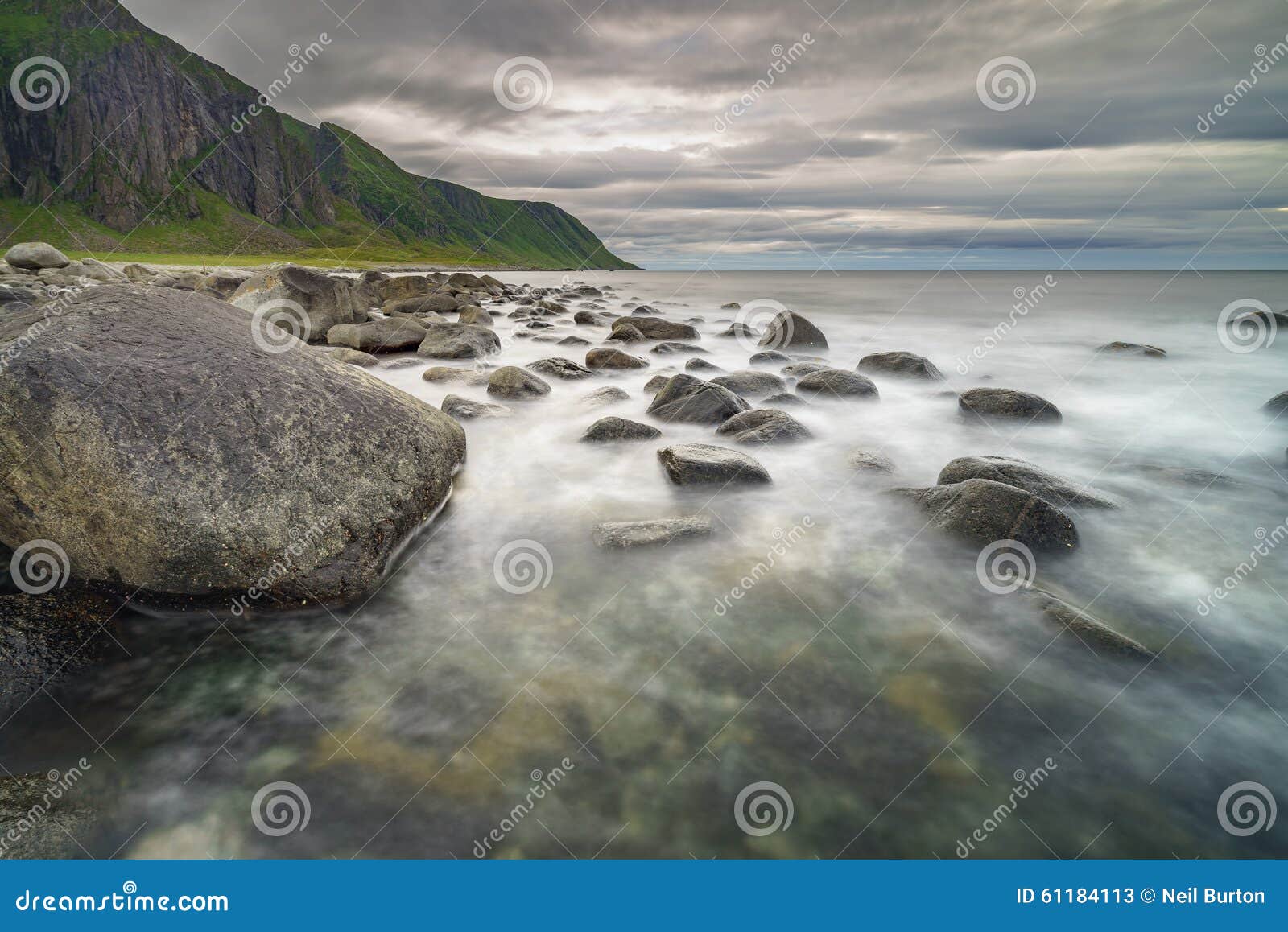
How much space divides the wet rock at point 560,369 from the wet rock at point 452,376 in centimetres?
110

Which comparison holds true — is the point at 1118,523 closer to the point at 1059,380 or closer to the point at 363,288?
the point at 1059,380

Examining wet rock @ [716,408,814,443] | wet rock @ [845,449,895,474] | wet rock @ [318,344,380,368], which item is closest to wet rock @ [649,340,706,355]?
wet rock @ [318,344,380,368]

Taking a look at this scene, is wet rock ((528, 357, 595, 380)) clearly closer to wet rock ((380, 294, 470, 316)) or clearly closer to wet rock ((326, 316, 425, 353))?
wet rock ((326, 316, 425, 353))

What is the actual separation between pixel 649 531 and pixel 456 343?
10573 mm

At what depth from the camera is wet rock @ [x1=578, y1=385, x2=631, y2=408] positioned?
402 inches

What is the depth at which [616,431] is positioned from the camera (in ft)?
27.0

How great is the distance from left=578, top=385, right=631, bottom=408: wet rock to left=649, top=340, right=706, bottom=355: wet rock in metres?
5.68

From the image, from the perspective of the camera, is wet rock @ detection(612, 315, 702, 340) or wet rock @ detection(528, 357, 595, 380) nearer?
wet rock @ detection(528, 357, 595, 380)

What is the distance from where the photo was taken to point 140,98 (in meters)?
112

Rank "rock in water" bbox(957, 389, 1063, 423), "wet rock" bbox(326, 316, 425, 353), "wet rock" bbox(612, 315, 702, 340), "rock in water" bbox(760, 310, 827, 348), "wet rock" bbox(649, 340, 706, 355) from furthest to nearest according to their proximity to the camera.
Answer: "wet rock" bbox(612, 315, 702, 340) → "rock in water" bbox(760, 310, 827, 348) → "wet rock" bbox(649, 340, 706, 355) → "wet rock" bbox(326, 316, 425, 353) → "rock in water" bbox(957, 389, 1063, 423)

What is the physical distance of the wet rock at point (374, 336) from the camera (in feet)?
47.2

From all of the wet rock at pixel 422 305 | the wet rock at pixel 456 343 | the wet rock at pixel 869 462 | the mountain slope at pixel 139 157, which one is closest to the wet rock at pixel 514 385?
the wet rock at pixel 456 343

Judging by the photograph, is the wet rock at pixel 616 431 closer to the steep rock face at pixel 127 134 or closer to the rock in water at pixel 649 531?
the rock in water at pixel 649 531

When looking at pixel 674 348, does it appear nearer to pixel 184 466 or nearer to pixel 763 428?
pixel 763 428
